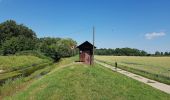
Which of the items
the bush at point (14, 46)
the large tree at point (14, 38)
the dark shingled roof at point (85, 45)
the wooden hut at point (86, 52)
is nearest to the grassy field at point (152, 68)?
the wooden hut at point (86, 52)

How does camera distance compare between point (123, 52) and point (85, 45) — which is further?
point (123, 52)

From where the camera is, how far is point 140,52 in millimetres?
157625

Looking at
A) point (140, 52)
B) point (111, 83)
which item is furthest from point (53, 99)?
point (140, 52)

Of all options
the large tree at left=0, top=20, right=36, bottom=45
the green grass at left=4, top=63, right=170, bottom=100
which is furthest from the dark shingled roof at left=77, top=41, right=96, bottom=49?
the large tree at left=0, top=20, right=36, bottom=45

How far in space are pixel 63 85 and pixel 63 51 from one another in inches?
3203

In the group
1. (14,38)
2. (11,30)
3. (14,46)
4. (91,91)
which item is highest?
(11,30)

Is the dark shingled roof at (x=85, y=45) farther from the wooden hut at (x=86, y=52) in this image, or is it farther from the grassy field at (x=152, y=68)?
the grassy field at (x=152, y=68)

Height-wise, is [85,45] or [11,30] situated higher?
[11,30]

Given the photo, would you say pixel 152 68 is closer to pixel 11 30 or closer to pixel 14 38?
pixel 14 38

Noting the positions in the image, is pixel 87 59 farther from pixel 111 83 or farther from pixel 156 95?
pixel 156 95

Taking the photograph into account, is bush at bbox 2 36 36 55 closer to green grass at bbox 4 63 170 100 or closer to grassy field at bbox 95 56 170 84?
grassy field at bbox 95 56 170 84

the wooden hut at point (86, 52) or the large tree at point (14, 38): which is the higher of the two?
the large tree at point (14, 38)

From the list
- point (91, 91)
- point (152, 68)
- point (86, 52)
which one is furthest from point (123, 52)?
point (91, 91)

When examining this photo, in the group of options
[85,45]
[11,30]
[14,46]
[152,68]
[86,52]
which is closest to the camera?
[85,45]
